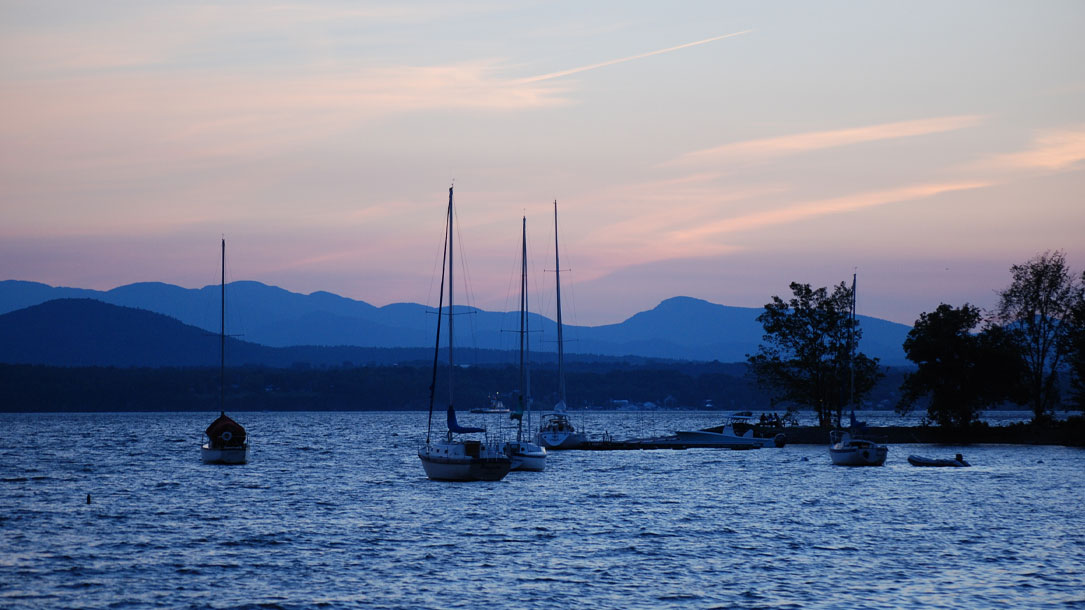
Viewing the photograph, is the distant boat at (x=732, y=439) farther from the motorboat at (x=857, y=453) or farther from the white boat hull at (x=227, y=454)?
the white boat hull at (x=227, y=454)

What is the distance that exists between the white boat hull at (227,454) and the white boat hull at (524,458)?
23184 millimetres

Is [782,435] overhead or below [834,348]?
below

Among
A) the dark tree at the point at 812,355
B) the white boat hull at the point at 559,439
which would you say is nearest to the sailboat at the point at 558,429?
the white boat hull at the point at 559,439

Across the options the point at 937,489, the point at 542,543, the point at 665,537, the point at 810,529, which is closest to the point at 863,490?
the point at 937,489

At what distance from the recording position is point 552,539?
147 feet

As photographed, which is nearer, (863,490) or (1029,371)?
(863,490)

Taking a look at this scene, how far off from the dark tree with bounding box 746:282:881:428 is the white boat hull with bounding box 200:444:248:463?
5533 cm

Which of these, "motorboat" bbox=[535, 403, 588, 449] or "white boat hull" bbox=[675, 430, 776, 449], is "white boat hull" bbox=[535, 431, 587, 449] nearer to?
"motorboat" bbox=[535, 403, 588, 449]

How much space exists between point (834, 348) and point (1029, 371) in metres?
19.2

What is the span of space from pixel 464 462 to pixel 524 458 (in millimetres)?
12712

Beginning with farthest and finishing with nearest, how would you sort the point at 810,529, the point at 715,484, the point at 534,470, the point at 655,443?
the point at 655,443, the point at 534,470, the point at 715,484, the point at 810,529

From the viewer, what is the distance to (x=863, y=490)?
66375mm

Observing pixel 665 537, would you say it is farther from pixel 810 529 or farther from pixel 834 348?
pixel 834 348

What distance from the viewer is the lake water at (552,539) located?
107 feet
